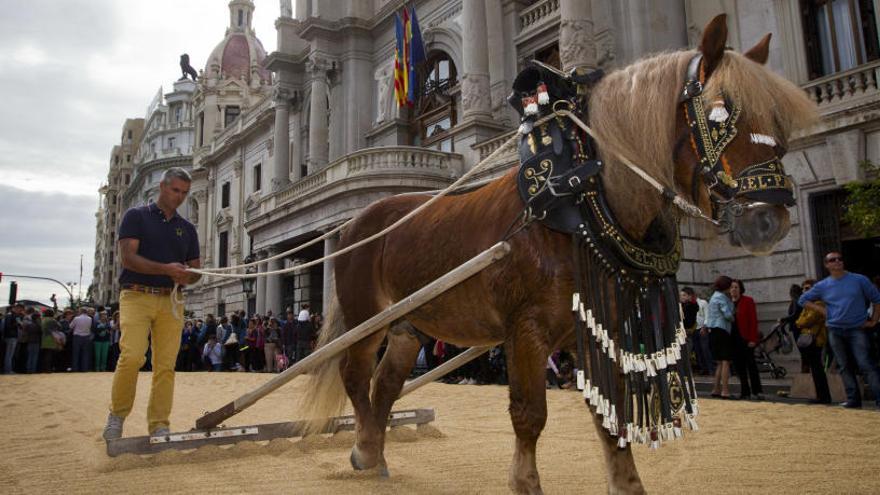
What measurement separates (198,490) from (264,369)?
56.6 ft

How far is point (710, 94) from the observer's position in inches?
103

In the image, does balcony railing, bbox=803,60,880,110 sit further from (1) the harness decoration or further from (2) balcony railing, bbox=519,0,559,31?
(1) the harness decoration

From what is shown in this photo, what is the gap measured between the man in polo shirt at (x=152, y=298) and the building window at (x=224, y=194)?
122ft

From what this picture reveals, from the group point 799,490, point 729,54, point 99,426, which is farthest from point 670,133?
point 99,426

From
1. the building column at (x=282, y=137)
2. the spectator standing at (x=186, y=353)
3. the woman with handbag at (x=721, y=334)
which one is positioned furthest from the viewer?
the building column at (x=282, y=137)

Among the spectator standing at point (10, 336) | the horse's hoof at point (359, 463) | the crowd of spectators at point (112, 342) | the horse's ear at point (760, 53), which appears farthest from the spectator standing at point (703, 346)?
the spectator standing at point (10, 336)

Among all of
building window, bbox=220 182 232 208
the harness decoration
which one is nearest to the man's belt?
the harness decoration

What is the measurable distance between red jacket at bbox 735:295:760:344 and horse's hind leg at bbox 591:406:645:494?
21.9 feet

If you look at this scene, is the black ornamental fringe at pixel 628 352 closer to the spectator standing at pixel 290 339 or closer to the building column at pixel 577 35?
the building column at pixel 577 35

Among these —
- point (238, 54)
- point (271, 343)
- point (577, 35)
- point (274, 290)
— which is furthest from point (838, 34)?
point (238, 54)

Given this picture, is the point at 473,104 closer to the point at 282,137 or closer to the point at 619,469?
the point at 282,137

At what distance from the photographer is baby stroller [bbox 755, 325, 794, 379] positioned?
37.3ft

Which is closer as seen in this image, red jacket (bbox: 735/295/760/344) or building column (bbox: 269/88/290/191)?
red jacket (bbox: 735/295/760/344)

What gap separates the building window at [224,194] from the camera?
40.4 m
